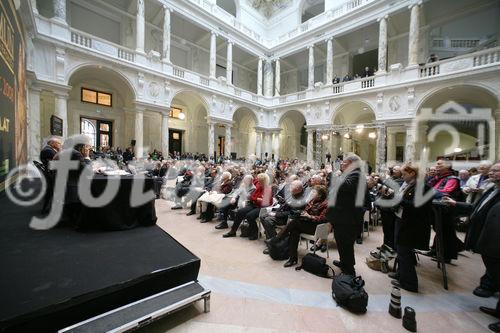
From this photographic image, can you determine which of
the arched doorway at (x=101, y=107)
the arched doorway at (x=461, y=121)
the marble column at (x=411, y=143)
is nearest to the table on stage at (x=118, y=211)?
the arched doorway at (x=101, y=107)

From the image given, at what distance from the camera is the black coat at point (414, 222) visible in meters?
2.78

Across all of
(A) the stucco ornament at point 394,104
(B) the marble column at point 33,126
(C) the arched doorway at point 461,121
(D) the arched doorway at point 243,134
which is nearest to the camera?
(B) the marble column at point 33,126

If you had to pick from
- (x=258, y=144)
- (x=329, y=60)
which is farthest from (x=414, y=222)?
(x=258, y=144)

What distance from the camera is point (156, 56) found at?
12.5 meters

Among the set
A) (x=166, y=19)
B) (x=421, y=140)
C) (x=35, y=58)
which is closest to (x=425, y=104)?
(x=421, y=140)

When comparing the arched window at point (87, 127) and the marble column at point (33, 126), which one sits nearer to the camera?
the marble column at point (33, 126)

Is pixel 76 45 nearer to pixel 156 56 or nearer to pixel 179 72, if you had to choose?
pixel 156 56

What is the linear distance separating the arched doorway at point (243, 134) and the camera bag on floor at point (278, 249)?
59.8ft

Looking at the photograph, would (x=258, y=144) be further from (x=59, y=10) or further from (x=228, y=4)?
(x=59, y=10)

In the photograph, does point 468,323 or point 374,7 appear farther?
point 374,7

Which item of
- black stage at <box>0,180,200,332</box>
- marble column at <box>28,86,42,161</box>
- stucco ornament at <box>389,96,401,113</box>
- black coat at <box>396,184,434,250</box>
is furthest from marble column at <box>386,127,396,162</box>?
marble column at <box>28,86,42,161</box>

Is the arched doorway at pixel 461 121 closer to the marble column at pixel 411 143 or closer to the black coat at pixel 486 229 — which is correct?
the marble column at pixel 411 143

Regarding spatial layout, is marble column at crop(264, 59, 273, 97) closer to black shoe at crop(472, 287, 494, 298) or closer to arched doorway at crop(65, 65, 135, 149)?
arched doorway at crop(65, 65, 135, 149)

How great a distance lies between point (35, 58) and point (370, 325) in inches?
513
